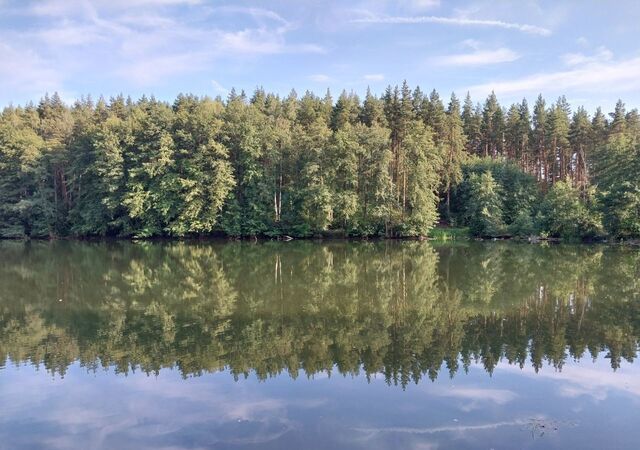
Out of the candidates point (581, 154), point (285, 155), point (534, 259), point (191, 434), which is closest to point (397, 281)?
point (534, 259)

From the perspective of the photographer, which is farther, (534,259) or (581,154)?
(581,154)

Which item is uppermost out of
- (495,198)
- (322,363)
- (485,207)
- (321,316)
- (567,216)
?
(495,198)

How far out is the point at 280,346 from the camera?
12.2 meters

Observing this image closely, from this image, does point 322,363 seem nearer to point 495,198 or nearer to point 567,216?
point 567,216

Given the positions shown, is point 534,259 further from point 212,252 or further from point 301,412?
point 301,412

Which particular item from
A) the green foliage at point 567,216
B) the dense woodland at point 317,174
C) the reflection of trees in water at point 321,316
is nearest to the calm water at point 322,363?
the reflection of trees in water at point 321,316

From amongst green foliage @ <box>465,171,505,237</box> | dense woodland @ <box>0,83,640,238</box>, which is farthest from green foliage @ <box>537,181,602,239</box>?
green foliage @ <box>465,171,505,237</box>

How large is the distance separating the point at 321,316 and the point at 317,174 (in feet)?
117

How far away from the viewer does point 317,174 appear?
164ft


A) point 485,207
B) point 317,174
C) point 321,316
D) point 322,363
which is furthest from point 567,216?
point 322,363

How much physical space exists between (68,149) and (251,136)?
23743 mm

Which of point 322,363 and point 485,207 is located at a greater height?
point 485,207

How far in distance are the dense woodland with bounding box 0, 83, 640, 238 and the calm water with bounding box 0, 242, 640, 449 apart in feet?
87.6

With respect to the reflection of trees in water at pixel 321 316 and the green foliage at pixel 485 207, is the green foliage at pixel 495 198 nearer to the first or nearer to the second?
A: the green foliage at pixel 485 207
